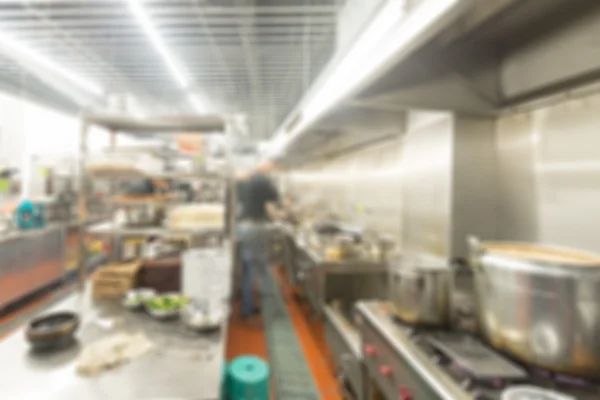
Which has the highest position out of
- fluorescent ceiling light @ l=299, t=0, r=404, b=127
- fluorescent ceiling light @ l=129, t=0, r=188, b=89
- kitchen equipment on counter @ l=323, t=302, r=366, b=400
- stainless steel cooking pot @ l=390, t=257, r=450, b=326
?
fluorescent ceiling light @ l=129, t=0, r=188, b=89

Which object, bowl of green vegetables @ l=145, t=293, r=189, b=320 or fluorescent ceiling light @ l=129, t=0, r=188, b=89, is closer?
bowl of green vegetables @ l=145, t=293, r=189, b=320

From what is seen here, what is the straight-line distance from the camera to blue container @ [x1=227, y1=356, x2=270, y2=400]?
4.77ft

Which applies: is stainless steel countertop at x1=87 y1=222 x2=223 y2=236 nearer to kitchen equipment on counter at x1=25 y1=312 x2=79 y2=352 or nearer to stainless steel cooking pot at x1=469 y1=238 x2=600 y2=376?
kitchen equipment on counter at x1=25 y1=312 x2=79 y2=352

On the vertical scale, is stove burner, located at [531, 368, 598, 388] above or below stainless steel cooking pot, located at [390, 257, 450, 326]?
below

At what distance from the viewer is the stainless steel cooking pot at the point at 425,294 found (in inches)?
46.3

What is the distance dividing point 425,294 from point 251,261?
9.72 feet

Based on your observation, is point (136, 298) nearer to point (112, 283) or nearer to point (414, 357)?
point (112, 283)

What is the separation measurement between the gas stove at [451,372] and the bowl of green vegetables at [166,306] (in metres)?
1.13

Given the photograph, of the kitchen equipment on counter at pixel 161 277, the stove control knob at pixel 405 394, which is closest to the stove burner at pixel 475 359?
the stove control knob at pixel 405 394

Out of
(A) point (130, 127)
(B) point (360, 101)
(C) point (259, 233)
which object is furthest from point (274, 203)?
(B) point (360, 101)

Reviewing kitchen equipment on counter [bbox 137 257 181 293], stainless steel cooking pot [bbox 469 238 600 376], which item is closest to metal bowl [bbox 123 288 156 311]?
kitchen equipment on counter [bbox 137 257 181 293]

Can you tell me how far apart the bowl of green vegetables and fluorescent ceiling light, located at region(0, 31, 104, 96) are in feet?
8.69

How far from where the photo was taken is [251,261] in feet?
12.8

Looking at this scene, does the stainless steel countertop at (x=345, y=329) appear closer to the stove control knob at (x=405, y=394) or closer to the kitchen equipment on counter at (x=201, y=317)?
the stove control knob at (x=405, y=394)
